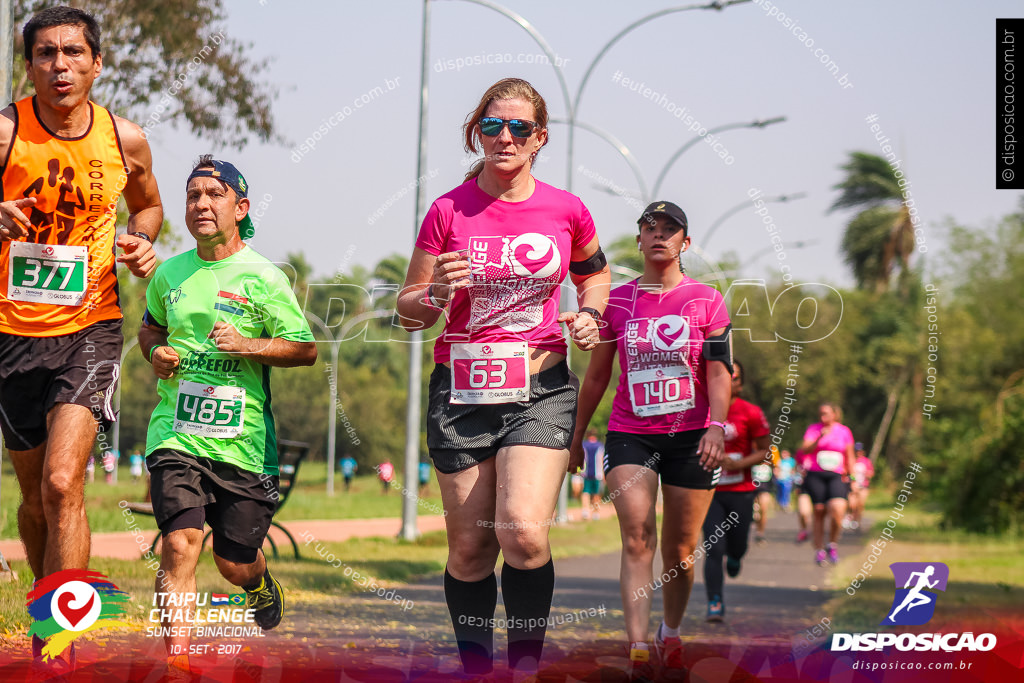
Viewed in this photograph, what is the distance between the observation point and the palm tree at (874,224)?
58.6 meters

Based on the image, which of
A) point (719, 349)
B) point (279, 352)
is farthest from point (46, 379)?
point (719, 349)

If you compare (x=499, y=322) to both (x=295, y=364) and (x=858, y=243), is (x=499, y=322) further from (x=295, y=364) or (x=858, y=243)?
(x=858, y=243)

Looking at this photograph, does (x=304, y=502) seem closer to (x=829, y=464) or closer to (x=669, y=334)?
(x=829, y=464)

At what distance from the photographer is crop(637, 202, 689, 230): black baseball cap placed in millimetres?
5754

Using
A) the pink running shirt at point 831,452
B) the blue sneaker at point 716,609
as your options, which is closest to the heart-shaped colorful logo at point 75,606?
the blue sneaker at point 716,609

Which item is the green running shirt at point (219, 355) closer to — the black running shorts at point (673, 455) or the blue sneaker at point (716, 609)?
the black running shorts at point (673, 455)

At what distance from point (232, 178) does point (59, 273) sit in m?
0.88

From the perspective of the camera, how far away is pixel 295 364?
486cm

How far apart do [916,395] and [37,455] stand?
54.2 metres

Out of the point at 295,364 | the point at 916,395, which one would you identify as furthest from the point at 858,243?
the point at 295,364

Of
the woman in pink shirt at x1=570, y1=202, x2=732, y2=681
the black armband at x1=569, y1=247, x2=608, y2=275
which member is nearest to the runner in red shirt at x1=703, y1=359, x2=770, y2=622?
the woman in pink shirt at x1=570, y1=202, x2=732, y2=681

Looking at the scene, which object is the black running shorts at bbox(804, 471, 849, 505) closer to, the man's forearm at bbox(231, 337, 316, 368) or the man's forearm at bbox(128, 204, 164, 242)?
the man's forearm at bbox(231, 337, 316, 368)

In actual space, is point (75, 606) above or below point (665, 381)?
below

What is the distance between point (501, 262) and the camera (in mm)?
4340
